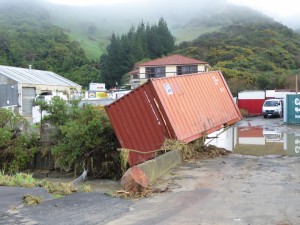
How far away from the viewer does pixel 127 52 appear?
89625mm

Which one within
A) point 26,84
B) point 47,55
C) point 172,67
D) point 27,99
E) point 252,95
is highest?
point 47,55

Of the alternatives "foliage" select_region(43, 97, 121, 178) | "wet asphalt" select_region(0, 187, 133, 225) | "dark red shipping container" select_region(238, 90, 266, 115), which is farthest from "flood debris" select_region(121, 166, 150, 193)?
"dark red shipping container" select_region(238, 90, 266, 115)

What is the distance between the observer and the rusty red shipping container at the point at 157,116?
1362 cm

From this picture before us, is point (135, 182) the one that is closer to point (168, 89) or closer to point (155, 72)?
point (168, 89)

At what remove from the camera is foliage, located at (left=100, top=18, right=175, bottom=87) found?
85.6 m

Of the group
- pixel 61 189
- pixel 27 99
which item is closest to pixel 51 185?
pixel 61 189

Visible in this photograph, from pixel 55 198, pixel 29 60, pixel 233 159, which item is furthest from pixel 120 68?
pixel 55 198

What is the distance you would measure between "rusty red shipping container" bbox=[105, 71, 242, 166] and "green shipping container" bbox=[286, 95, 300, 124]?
788 inches

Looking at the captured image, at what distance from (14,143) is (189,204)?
12.6 metres

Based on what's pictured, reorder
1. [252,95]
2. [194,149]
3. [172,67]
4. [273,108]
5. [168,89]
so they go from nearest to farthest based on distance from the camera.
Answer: [168,89] < [194,149] < [273,108] < [252,95] < [172,67]

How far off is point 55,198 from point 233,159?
7435mm

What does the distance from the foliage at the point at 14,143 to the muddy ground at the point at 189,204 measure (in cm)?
933

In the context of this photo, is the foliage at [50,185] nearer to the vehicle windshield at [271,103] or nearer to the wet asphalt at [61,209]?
the wet asphalt at [61,209]

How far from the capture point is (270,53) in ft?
266
